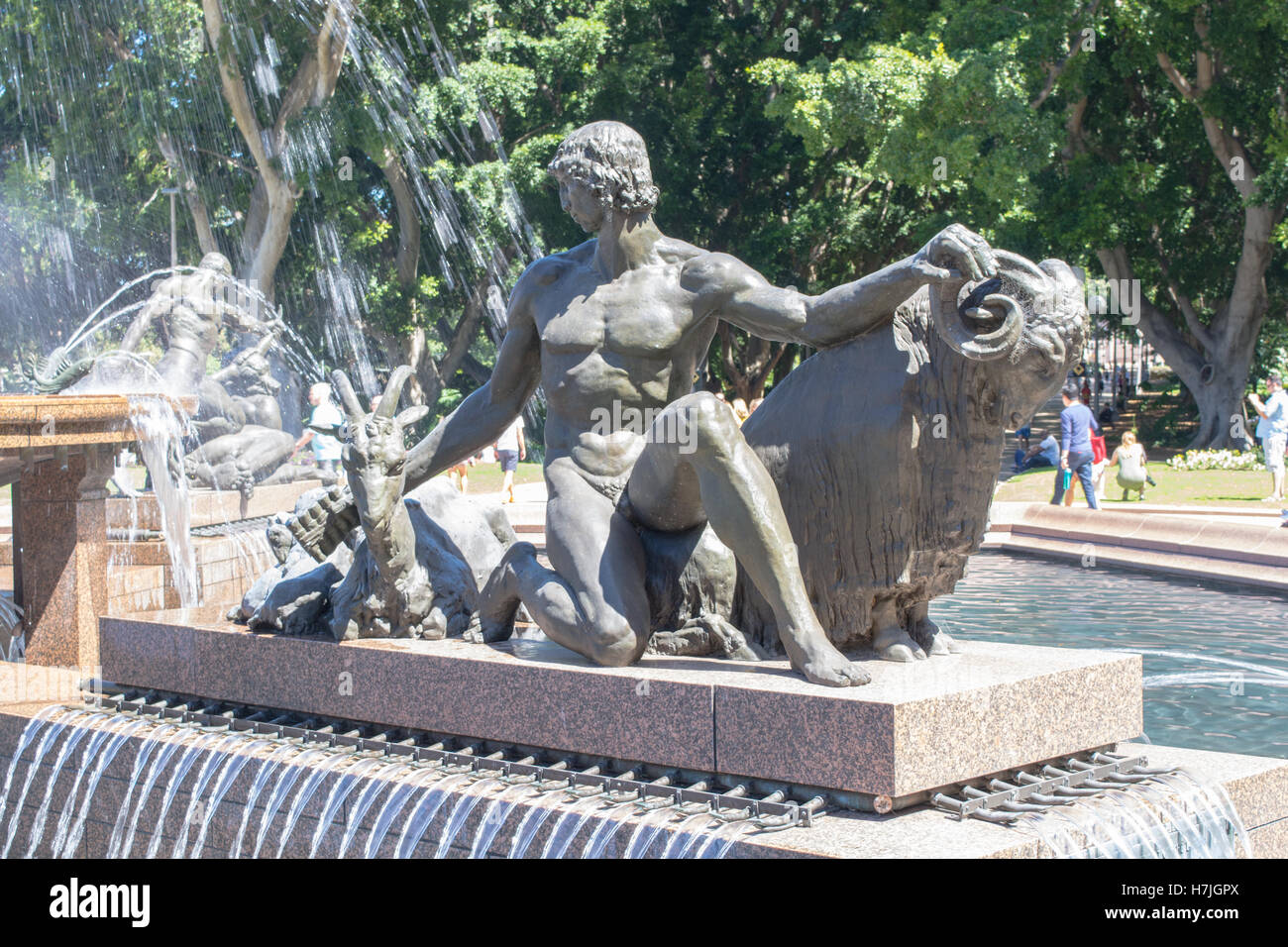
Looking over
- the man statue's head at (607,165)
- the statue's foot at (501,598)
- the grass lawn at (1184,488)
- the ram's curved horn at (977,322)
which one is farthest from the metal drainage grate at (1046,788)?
the grass lawn at (1184,488)

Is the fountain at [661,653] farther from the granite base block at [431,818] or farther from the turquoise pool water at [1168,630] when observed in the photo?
the turquoise pool water at [1168,630]

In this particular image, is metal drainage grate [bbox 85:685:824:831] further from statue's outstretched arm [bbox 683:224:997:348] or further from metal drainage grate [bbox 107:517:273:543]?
metal drainage grate [bbox 107:517:273:543]

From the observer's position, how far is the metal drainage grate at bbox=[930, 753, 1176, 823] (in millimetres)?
3541

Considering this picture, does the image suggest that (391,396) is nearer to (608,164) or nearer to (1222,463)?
(608,164)

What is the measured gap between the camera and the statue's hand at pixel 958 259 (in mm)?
3850

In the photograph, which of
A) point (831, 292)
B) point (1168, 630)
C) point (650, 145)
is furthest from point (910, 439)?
point (650, 145)

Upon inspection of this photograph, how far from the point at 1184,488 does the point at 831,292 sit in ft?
49.0

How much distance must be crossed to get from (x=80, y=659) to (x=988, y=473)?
4531 millimetres

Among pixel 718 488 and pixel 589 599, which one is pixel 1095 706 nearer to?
pixel 718 488

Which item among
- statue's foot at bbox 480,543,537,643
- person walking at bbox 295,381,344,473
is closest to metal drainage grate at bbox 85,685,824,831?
statue's foot at bbox 480,543,537,643

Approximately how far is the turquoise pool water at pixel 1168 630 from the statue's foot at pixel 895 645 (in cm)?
219

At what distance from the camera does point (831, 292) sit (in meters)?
4.29

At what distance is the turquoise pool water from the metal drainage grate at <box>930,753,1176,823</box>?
77.9 inches
